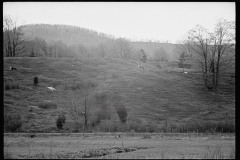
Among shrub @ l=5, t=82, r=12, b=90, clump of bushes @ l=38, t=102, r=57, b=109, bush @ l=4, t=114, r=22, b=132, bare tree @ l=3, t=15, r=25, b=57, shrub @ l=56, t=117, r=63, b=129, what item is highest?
bare tree @ l=3, t=15, r=25, b=57

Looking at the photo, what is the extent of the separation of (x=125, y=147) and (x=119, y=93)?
2914 cm

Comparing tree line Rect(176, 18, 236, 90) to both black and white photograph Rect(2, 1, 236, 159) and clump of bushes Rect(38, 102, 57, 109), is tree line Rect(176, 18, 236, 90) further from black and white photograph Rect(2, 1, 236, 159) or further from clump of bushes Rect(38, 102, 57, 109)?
clump of bushes Rect(38, 102, 57, 109)

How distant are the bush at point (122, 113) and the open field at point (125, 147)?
36.5 feet

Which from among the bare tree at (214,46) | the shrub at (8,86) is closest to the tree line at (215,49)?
the bare tree at (214,46)

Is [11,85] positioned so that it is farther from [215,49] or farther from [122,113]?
[215,49]

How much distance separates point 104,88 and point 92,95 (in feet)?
20.0

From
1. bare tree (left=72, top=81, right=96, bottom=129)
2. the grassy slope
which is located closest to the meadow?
the grassy slope

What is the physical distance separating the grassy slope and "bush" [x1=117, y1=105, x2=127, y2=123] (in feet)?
2.85

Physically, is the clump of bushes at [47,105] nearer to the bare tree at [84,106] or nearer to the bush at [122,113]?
the bare tree at [84,106]

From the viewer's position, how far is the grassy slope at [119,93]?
38031 mm

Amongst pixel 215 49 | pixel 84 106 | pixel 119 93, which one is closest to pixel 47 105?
pixel 84 106

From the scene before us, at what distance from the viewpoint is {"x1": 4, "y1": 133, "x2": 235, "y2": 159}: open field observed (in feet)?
54.4

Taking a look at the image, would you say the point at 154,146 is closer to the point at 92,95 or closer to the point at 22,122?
the point at 22,122

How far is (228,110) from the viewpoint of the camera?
4375cm
